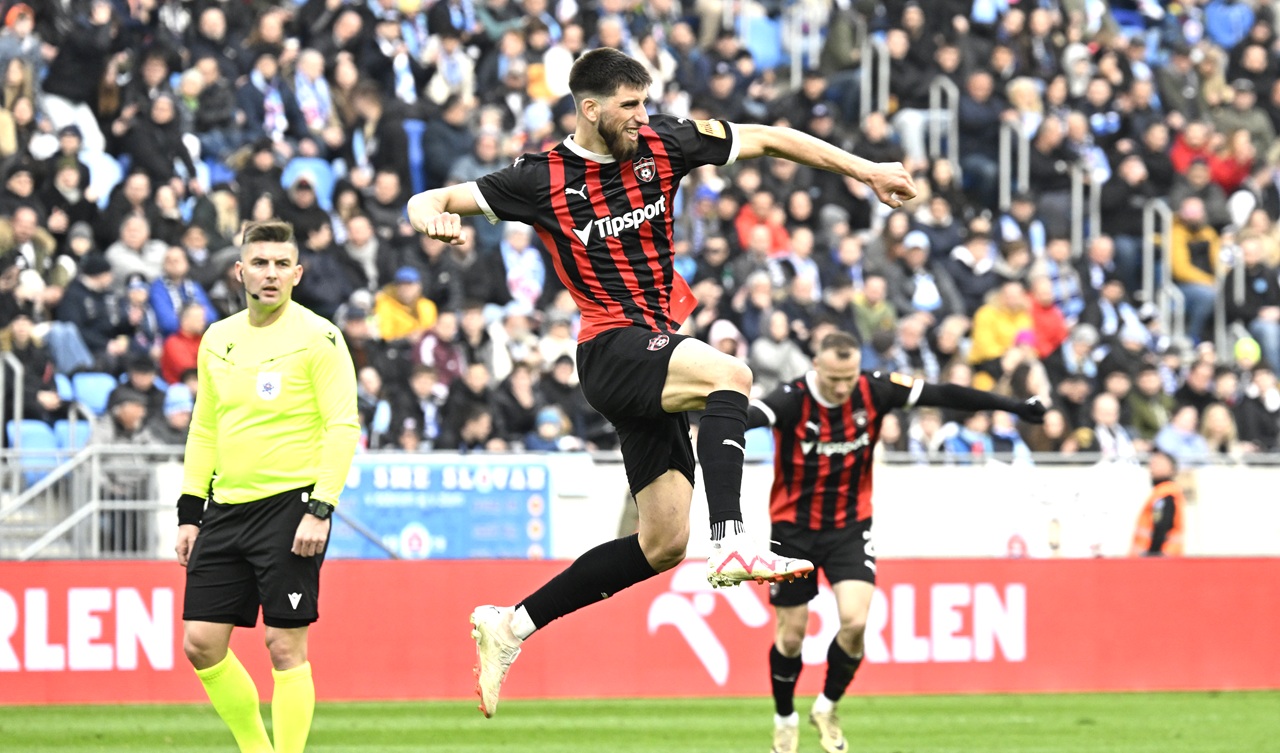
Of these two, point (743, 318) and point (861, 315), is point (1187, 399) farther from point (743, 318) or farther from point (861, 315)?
point (743, 318)

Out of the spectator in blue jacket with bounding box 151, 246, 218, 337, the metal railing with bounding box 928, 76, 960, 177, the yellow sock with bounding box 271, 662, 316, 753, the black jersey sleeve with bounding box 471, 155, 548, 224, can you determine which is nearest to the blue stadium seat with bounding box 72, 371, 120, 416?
the spectator in blue jacket with bounding box 151, 246, 218, 337

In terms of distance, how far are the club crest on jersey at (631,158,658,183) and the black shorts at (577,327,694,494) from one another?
601 millimetres

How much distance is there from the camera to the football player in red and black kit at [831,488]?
1091 cm

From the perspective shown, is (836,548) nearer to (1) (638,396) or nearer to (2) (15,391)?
(1) (638,396)

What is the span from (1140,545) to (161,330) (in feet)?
26.5

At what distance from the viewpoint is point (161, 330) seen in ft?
52.4

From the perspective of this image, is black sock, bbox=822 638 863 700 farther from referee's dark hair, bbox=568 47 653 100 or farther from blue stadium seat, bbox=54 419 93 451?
blue stadium seat, bbox=54 419 93 451

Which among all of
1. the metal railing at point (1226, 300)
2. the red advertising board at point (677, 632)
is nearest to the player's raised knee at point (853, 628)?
the red advertising board at point (677, 632)

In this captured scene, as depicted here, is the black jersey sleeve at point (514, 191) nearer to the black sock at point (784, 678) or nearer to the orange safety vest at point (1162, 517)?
the black sock at point (784, 678)

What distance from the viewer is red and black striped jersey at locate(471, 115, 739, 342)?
25.2 feet

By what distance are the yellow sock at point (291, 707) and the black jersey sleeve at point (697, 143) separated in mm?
2629

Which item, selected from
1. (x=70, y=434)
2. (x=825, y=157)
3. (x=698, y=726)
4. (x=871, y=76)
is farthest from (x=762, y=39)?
(x=825, y=157)

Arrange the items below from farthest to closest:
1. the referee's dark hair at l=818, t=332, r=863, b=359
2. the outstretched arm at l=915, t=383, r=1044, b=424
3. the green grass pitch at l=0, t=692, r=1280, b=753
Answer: the green grass pitch at l=0, t=692, r=1280, b=753, the referee's dark hair at l=818, t=332, r=863, b=359, the outstretched arm at l=915, t=383, r=1044, b=424

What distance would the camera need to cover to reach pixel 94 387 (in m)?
15.5
